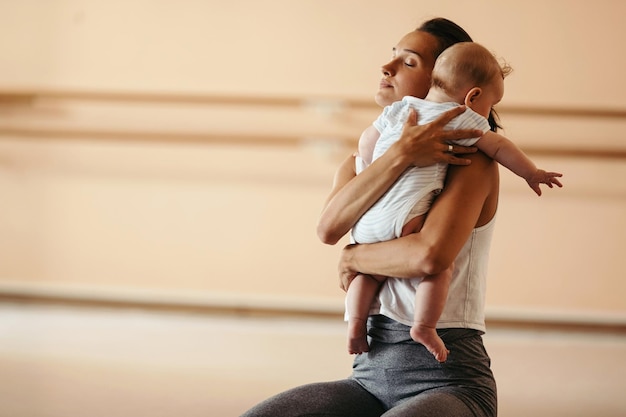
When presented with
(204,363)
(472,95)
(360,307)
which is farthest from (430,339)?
(204,363)

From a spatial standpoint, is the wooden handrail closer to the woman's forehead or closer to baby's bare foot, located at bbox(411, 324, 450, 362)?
the woman's forehead

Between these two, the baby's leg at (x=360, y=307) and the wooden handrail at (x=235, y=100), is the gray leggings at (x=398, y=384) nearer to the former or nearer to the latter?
the baby's leg at (x=360, y=307)

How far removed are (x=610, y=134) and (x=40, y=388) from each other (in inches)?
92.8

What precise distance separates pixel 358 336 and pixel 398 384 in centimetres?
9

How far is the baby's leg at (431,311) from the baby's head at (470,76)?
27cm

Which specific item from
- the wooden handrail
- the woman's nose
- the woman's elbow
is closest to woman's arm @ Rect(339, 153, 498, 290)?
the woman's elbow

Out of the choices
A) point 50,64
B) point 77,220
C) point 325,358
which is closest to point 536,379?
point 325,358

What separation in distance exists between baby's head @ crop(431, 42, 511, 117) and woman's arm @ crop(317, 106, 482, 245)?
39mm

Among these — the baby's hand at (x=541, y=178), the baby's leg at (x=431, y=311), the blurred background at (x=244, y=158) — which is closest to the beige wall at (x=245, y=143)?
the blurred background at (x=244, y=158)

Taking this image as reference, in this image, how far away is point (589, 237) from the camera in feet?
10.2

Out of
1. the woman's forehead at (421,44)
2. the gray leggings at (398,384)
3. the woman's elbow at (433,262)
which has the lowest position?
the gray leggings at (398,384)

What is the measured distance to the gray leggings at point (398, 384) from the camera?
3.50 ft

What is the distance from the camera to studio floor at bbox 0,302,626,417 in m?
1.86

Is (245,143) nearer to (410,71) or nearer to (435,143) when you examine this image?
(410,71)
